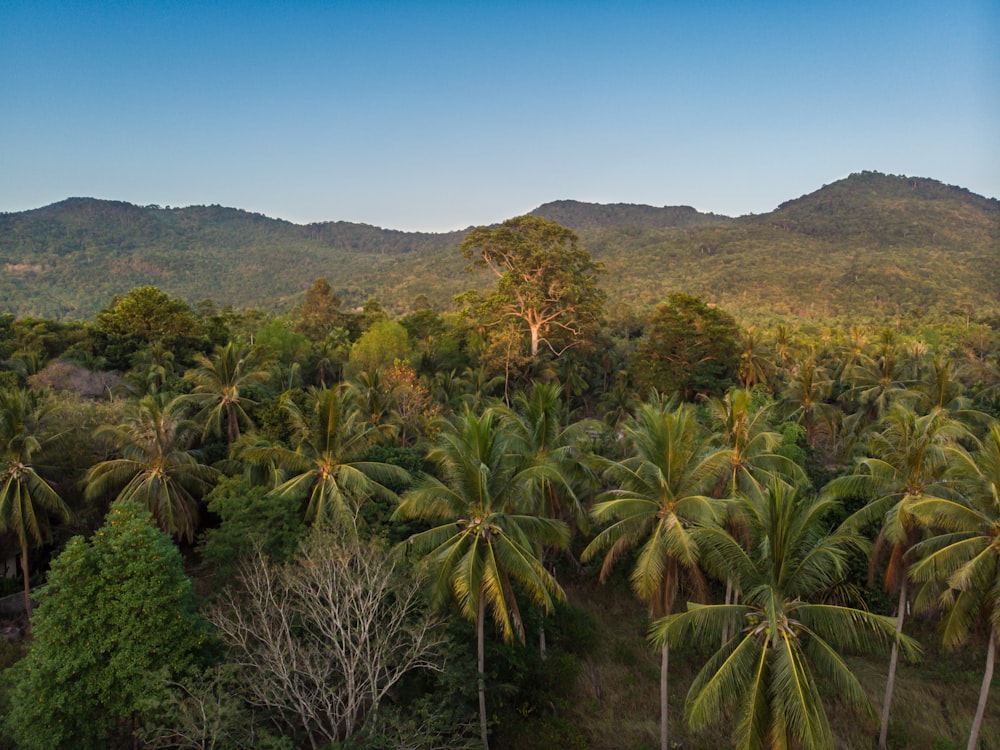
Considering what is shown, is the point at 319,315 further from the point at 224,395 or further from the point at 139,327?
the point at 224,395

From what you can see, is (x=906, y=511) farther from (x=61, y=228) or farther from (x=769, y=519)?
(x=61, y=228)

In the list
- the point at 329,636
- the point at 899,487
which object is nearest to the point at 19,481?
the point at 329,636

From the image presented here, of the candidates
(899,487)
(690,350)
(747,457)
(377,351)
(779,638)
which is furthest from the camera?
Result: (377,351)

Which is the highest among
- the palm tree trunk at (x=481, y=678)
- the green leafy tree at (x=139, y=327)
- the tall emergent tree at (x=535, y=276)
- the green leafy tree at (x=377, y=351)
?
the tall emergent tree at (x=535, y=276)

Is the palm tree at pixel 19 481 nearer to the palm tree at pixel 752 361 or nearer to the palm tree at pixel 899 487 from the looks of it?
the palm tree at pixel 899 487

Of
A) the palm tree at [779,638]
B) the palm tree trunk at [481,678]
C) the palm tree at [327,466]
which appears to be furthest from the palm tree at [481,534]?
the palm tree at [779,638]

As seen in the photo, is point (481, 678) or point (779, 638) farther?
point (481, 678)

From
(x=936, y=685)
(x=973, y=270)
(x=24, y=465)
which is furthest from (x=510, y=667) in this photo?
(x=973, y=270)

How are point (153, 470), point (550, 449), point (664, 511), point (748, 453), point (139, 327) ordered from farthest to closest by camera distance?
1. point (139, 327)
2. point (550, 449)
3. point (153, 470)
4. point (748, 453)
5. point (664, 511)

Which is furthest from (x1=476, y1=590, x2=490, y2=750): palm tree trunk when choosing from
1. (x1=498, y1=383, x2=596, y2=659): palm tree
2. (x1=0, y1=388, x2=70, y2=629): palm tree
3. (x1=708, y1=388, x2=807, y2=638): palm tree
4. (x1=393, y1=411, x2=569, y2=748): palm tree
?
(x1=0, y1=388, x2=70, y2=629): palm tree
